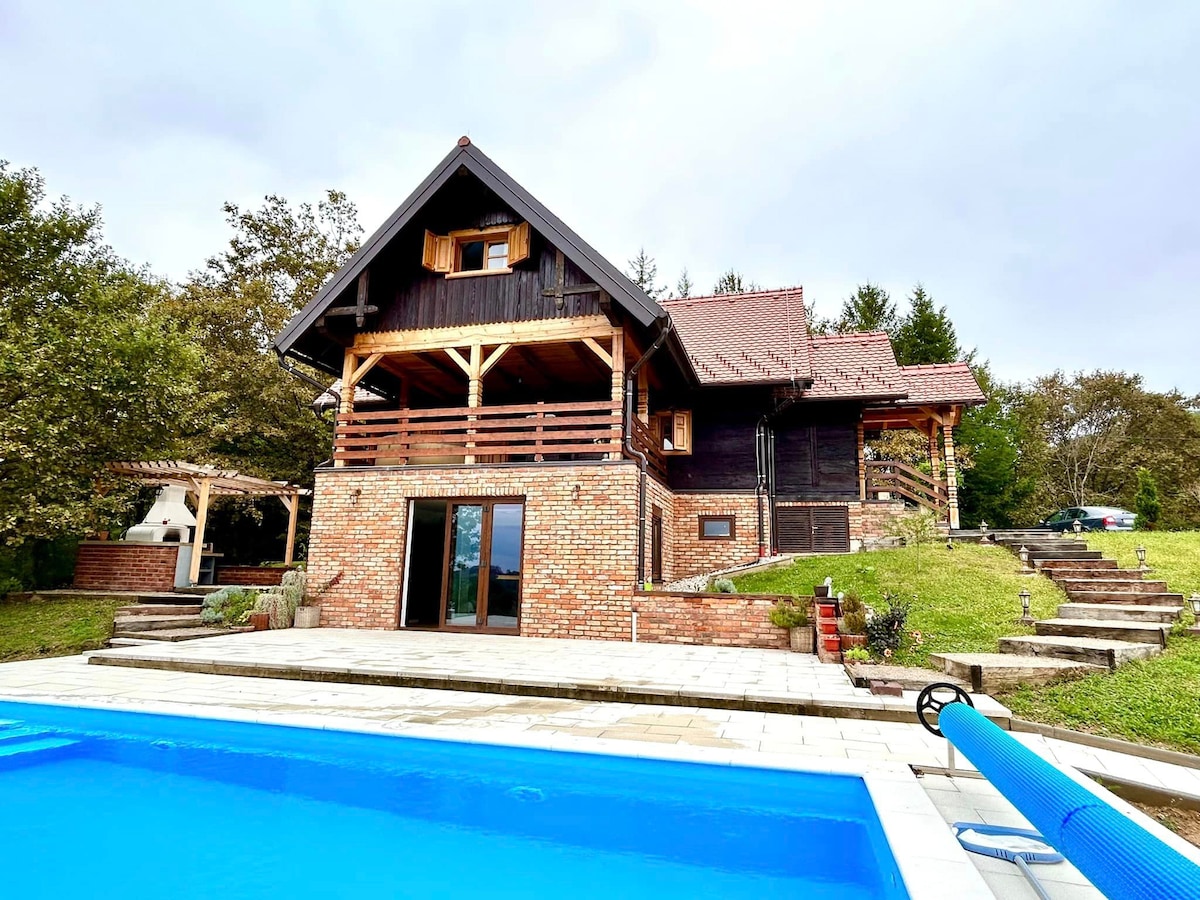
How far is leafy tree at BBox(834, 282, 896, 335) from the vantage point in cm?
3397

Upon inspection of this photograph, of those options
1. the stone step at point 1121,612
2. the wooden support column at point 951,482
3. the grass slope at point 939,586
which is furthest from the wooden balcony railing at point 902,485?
the stone step at point 1121,612

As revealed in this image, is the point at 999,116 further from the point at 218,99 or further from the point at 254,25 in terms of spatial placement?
the point at 218,99

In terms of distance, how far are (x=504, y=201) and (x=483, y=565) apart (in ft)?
21.5

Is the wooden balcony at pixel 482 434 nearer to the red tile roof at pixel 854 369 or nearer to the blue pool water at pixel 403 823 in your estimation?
the red tile roof at pixel 854 369

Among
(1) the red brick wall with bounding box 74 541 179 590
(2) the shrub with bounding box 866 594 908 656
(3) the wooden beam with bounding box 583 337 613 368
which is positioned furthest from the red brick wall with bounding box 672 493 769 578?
(1) the red brick wall with bounding box 74 541 179 590

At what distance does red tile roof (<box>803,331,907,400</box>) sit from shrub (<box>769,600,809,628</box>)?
261 inches

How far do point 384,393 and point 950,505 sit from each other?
13994 millimetres

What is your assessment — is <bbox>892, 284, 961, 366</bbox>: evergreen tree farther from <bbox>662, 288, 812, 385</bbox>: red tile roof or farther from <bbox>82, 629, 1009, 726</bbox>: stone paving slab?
<bbox>82, 629, 1009, 726</bbox>: stone paving slab

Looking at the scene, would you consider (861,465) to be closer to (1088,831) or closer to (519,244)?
(519,244)

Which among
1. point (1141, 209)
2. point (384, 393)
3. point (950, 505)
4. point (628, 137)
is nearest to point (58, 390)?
point (384, 393)

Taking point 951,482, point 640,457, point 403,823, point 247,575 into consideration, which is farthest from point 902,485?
point 247,575

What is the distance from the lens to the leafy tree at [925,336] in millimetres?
31672

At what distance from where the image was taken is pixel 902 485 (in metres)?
16.4

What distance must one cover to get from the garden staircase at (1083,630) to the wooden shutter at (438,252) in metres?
10.5
